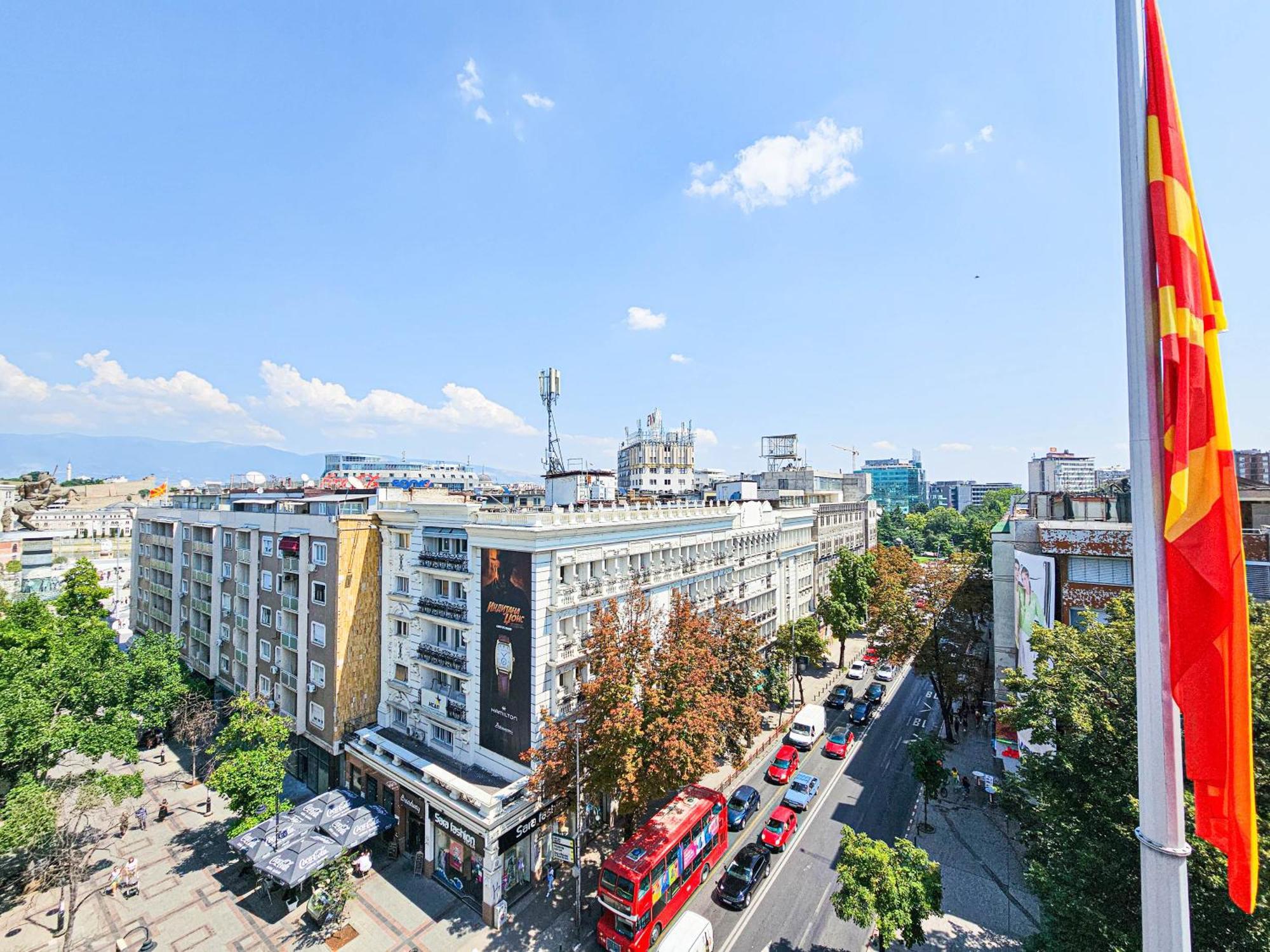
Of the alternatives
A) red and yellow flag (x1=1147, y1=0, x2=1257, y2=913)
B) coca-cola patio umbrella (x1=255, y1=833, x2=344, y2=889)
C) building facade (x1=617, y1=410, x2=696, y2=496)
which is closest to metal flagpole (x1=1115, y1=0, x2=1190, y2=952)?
red and yellow flag (x1=1147, y1=0, x2=1257, y2=913)

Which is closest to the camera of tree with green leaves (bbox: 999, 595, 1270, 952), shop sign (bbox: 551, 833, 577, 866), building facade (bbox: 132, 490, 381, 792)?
tree with green leaves (bbox: 999, 595, 1270, 952)

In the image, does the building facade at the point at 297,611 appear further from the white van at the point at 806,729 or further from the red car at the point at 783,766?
the white van at the point at 806,729

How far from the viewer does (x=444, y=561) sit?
1297 inches

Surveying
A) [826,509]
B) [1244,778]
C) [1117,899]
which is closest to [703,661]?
[1117,899]

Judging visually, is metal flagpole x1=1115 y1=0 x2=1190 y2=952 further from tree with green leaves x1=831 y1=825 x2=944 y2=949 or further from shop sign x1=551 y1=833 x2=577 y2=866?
shop sign x1=551 y1=833 x2=577 y2=866

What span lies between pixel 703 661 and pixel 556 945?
547 inches

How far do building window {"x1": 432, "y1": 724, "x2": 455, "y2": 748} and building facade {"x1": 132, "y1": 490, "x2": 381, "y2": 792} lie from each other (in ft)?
18.4

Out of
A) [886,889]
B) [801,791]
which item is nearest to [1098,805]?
[886,889]

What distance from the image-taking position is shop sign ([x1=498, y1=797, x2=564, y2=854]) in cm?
2633

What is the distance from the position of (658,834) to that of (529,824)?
6.74 m

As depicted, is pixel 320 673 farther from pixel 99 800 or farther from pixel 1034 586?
pixel 1034 586

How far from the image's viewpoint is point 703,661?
28.8m

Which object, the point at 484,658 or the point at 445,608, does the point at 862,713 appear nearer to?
the point at 484,658

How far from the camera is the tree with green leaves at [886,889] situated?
67.4 ft
